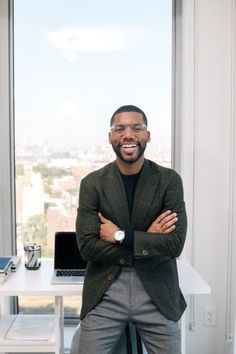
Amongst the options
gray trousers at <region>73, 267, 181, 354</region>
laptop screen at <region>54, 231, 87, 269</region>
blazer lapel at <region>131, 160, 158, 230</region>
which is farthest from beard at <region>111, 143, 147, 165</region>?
laptop screen at <region>54, 231, 87, 269</region>

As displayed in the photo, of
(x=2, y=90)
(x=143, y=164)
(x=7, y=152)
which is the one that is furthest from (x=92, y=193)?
(x=2, y=90)

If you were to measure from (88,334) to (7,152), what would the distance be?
1.39 m

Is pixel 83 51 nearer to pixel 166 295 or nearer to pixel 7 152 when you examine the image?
pixel 7 152

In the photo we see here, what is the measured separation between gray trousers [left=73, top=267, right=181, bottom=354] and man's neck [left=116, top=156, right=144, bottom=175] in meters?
0.45

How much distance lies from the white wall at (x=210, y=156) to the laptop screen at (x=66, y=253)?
0.74 meters

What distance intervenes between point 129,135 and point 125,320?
0.81 m

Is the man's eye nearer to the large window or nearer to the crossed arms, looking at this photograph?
the crossed arms

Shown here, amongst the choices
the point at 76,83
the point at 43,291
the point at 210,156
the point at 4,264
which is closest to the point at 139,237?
the point at 43,291

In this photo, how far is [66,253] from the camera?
2.05 meters

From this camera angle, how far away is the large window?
2.43 meters

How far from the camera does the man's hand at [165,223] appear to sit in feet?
5.19

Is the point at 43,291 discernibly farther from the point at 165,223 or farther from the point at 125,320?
the point at 165,223

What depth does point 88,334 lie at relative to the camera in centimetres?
155

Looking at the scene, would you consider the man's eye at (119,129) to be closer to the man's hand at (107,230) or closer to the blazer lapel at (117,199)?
the blazer lapel at (117,199)
